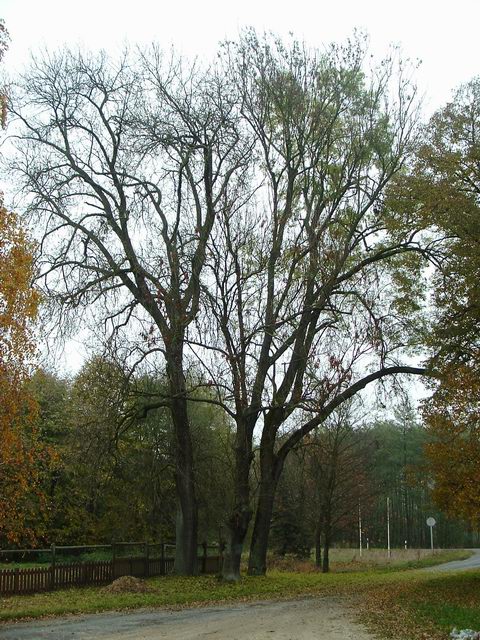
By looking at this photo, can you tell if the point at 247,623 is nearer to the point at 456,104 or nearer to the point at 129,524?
the point at 456,104

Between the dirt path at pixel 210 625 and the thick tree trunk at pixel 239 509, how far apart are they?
5936 millimetres

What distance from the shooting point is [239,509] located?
73.7 ft

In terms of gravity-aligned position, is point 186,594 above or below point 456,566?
above

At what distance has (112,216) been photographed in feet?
78.0

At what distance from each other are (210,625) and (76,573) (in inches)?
349

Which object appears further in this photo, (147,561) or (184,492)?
(147,561)

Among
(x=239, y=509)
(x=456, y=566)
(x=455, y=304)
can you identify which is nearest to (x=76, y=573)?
(x=239, y=509)

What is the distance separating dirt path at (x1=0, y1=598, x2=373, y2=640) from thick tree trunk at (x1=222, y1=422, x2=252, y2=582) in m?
5.94

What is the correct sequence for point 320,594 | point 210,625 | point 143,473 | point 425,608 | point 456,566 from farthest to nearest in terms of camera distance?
point 456,566 < point 143,473 < point 320,594 < point 425,608 < point 210,625

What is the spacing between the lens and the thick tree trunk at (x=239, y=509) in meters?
22.1

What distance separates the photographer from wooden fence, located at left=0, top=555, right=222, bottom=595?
1866 cm

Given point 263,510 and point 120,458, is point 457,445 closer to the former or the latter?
point 263,510

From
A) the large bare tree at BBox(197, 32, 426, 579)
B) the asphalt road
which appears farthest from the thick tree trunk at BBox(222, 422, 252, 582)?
the asphalt road

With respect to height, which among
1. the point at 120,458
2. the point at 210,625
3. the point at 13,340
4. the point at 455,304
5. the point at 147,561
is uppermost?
the point at 455,304
